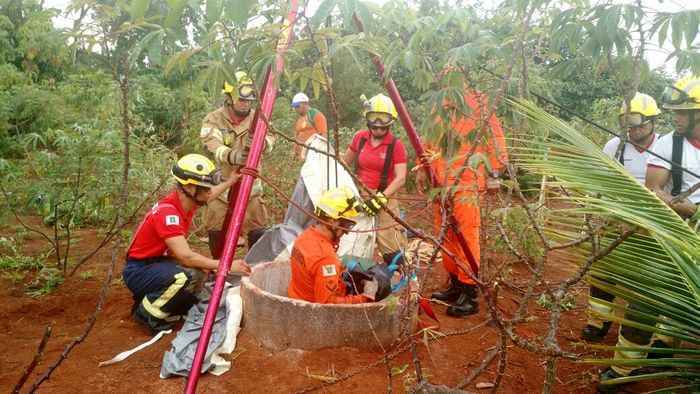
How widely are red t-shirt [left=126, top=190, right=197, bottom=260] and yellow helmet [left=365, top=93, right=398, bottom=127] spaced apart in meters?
1.60

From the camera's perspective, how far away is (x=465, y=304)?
3.99 metres

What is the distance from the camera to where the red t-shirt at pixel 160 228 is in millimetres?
3406

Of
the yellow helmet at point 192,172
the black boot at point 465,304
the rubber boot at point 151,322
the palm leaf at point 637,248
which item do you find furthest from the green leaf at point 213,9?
the black boot at point 465,304

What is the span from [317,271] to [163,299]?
1131mm

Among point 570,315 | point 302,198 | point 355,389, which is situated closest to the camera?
point 355,389

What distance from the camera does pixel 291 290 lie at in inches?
135

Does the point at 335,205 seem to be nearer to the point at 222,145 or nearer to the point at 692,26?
A: the point at 222,145

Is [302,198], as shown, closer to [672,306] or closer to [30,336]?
[30,336]

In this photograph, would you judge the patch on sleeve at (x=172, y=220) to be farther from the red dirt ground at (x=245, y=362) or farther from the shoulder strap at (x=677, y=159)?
the shoulder strap at (x=677, y=159)

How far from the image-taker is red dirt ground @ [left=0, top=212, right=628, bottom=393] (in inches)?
114

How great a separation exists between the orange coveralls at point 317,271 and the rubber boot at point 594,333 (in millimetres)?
1703

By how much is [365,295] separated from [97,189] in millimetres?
2556

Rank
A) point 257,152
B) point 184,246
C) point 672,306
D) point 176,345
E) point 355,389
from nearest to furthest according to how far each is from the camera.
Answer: point 672,306, point 257,152, point 355,389, point 176,345, point 184,246

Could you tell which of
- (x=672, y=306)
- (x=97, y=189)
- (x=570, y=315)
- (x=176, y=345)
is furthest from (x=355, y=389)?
(x=97, y=189)
